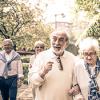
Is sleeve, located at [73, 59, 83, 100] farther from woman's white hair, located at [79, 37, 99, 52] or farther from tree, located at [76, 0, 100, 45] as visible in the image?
tree, located at [76, 0, 100, 45]

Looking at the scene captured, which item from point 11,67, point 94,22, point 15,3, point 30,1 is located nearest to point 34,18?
point 30,1

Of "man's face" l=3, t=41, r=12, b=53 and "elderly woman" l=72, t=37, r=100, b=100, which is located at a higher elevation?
"elderly woman" l=72, t=37, r=100, b=100

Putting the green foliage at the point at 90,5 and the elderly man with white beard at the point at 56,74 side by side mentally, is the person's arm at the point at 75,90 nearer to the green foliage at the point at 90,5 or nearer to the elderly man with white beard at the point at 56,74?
the elderly man with white beard at the point at 56,74

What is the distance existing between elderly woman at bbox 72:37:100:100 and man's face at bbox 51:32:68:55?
244 mm

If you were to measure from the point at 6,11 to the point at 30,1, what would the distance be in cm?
391

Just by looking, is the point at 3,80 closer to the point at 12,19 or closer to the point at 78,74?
the point at 78,74

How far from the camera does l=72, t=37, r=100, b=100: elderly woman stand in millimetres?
4719

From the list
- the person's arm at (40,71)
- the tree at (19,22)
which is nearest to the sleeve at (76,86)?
the person's arm at (40,71)

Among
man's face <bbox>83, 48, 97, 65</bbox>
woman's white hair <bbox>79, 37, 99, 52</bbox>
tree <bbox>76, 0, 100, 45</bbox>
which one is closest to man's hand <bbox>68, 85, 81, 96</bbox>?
man's face <bbox>83, 48, 97, 65</bbox>

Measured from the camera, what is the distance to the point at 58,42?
492 centimetres

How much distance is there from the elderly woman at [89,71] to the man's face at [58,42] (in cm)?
24

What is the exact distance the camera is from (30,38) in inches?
1150

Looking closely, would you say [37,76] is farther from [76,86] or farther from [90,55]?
[90,55]

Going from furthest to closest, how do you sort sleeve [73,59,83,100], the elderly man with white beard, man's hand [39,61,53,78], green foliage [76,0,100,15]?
green foliage [76,0,100,15] → the elderly man with white beard → sleeve [73,59,83,100] → man's hand [39,61,53,78]
